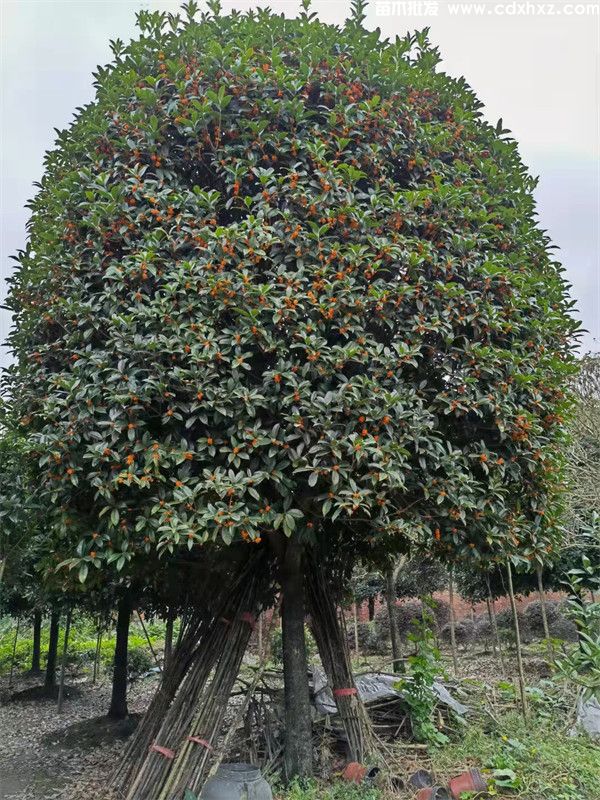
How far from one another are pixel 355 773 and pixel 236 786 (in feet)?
3.21

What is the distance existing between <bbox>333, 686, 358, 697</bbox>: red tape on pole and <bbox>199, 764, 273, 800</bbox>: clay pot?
3.35 ft

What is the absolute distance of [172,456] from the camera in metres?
3.60

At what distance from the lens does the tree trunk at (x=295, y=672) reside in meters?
4.56

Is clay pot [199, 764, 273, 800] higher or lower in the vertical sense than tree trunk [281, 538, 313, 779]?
lower

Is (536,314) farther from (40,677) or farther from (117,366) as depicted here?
(40,677)

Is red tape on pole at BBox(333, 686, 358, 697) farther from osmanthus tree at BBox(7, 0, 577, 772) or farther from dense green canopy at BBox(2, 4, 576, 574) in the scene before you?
dense green canopy at BBox(2, 4, 576, 574)

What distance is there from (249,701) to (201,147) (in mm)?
4246

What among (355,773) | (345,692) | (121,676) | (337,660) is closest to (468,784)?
(355,773)

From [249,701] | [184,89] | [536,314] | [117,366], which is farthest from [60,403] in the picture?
[536,314]

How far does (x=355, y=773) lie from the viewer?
4.34 metres

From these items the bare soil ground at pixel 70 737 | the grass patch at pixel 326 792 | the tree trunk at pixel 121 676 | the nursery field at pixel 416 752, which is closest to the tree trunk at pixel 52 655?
the bare soil ground at pixel 70 737

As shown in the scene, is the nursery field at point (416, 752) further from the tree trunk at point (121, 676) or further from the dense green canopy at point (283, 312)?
the dense green canopy at point (283, 312)

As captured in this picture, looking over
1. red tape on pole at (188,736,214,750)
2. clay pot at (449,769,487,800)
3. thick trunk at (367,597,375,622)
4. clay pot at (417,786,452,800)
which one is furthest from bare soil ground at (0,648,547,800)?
thick trunk at (367,597,375,622)

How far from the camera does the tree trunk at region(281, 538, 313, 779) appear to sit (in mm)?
4559
